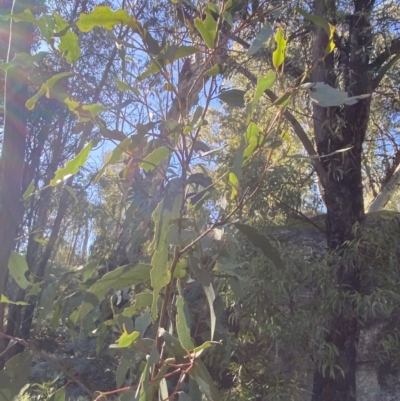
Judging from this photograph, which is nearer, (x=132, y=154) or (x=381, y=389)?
(x=132, y=154)

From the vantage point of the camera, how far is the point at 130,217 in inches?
47.6

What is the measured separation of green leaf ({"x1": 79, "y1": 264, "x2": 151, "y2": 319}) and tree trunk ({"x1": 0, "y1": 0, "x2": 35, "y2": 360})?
17cm

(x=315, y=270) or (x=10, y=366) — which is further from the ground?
(x=315, y=270)

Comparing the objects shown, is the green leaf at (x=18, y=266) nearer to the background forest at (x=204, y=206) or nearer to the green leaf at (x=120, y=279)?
the background forest at (x=204, y=206)

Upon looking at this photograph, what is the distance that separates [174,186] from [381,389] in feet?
10.3

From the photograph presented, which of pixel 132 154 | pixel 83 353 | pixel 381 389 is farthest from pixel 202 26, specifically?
pixel 83 353

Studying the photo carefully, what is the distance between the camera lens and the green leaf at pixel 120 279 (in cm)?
81

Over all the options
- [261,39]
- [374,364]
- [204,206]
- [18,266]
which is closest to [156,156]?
[261,39]

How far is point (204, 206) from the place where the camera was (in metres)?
1.40

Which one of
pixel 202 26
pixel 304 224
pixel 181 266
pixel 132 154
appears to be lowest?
pixel 181 266

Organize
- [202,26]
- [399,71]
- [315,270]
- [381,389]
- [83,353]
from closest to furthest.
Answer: [202,26]
[315,270]
[381,389]
[399,71]
[83,353]

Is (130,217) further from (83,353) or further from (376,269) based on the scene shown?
(83,353)

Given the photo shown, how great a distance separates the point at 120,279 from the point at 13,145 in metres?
0.33

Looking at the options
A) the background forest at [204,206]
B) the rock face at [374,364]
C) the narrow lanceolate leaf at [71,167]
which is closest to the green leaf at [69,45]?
the background forest at [204,206]
